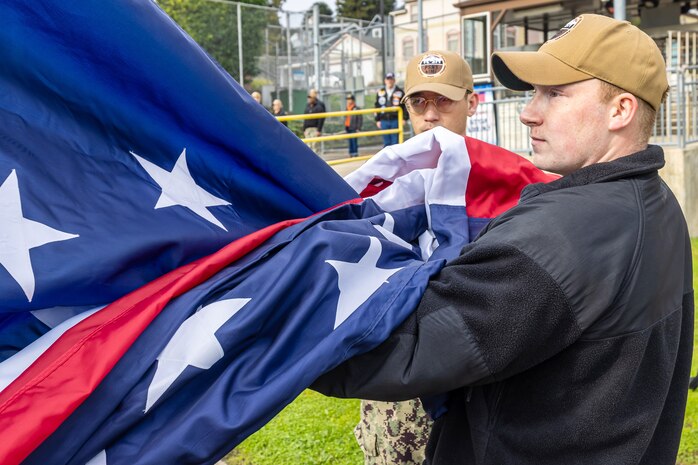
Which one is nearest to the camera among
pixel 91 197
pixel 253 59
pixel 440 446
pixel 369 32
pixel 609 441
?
pixel 609 441

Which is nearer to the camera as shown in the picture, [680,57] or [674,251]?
[674,251]

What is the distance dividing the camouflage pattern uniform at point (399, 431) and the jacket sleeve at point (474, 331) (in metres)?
1.14

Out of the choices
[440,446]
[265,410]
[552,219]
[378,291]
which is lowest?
[440,446]

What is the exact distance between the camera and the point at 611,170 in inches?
66.0

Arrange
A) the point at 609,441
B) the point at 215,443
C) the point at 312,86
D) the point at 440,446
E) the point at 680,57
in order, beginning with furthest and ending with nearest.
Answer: the point at 312,86 < the point at 680,57 < the point at 440,446 < the point at 609,441 < the point at 215,443

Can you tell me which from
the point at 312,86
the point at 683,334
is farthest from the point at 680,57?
the point at 683,334

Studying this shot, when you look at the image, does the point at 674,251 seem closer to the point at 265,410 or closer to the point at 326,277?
the point at 326,277

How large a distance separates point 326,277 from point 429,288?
0.23m

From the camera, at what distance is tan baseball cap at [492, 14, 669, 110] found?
5.61 ft

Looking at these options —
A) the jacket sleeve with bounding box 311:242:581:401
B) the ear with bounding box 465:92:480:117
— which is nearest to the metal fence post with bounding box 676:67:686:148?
the ear with bounding box 465:92:480:117

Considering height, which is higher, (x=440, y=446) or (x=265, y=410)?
(x=265, y=410)

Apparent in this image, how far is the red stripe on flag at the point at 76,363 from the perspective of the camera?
4.76ft

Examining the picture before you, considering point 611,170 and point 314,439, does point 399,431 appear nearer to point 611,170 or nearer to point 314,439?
point 611,170

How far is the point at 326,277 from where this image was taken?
66.7 inches
